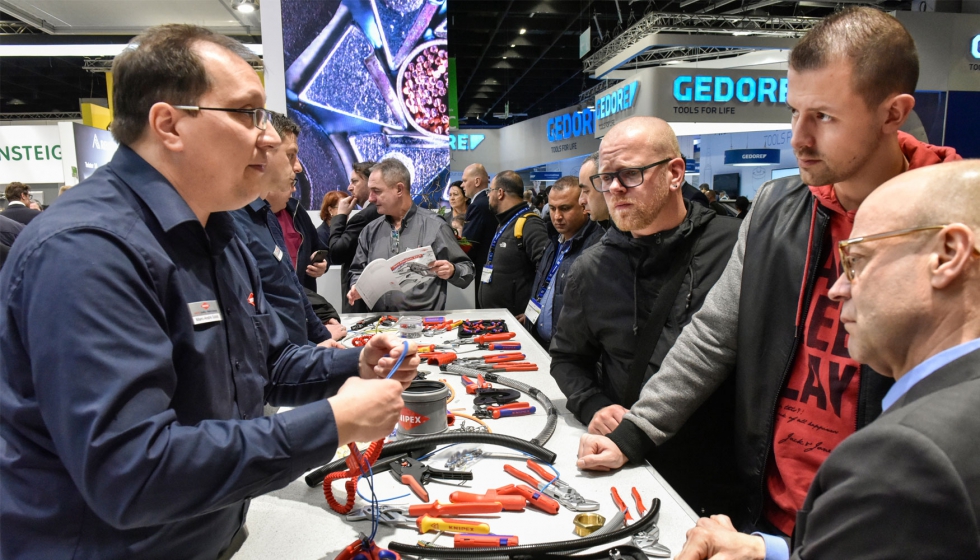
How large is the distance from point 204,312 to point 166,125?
0.34 m

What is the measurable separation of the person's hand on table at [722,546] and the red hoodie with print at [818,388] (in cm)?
31

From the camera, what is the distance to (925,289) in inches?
30.0

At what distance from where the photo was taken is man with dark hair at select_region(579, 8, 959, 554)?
4.14ft

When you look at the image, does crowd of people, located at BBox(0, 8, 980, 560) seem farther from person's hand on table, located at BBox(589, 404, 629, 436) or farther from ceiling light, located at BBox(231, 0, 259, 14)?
ceiling light, located at BBox(231, 0, 259, 14)

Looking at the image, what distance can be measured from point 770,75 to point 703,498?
1014 cm

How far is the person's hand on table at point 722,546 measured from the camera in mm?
1060

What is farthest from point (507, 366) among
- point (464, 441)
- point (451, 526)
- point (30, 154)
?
point (30, 154)

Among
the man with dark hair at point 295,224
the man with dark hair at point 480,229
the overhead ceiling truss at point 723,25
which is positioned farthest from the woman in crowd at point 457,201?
Result: the overhead ceiling truss at point 723,25

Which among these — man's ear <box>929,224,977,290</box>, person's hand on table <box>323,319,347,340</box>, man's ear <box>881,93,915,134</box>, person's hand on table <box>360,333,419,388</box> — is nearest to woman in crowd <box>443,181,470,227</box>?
person's hand on table <box>323,319,347,340</box>

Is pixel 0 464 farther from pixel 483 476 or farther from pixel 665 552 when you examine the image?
pixel 665 552

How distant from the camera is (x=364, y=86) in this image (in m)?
5.69

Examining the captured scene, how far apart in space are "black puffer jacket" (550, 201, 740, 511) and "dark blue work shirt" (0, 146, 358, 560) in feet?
3.70

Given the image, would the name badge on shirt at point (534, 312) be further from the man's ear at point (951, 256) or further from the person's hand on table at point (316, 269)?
the man's ear at point (951, 256)

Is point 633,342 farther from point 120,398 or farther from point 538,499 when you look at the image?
point 120,398
